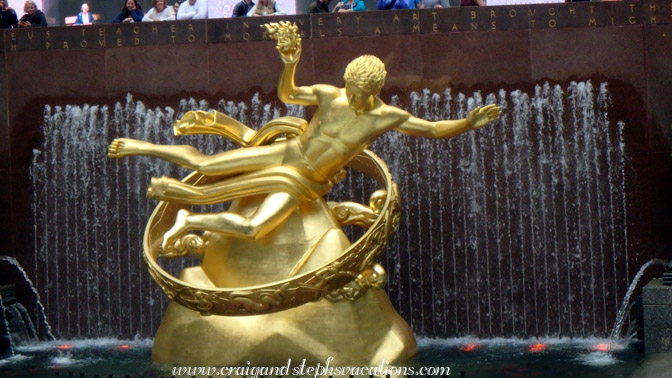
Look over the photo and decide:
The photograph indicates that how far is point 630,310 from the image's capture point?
12.9 m

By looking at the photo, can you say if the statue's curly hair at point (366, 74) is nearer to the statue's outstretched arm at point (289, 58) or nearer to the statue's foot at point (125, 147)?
the statue's outstretched arm at point (289, 58)

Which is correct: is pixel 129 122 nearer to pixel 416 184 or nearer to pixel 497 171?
pixel 416 184

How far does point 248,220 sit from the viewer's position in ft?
33.2

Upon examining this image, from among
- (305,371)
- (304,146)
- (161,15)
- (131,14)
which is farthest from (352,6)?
(305,371)

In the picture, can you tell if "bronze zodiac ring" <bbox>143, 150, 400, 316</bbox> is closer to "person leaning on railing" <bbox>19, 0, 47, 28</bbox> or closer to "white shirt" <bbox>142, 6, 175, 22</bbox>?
"white shirt" <bbox>142, 6, 175, 22</bbox>

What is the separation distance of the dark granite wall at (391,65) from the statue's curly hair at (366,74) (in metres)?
3.42

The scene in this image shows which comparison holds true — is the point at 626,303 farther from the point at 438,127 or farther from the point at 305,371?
the point at 305,371

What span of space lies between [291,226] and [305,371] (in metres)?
1.33

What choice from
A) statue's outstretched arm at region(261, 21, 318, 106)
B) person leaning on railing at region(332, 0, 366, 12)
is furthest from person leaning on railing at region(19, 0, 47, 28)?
statue's outstretched arm at region(261, 21, 318, 106)

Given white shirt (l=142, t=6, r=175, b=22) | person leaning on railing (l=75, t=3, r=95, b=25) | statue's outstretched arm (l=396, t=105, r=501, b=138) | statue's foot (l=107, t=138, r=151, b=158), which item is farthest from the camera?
person leaning on railing (l=75, t=3, r=95, b=25)

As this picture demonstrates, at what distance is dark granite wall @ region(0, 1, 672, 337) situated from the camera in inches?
519

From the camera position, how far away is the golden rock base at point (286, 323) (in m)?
10.1

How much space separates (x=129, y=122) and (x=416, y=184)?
3593 millimetres

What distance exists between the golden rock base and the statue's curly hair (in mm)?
1232
